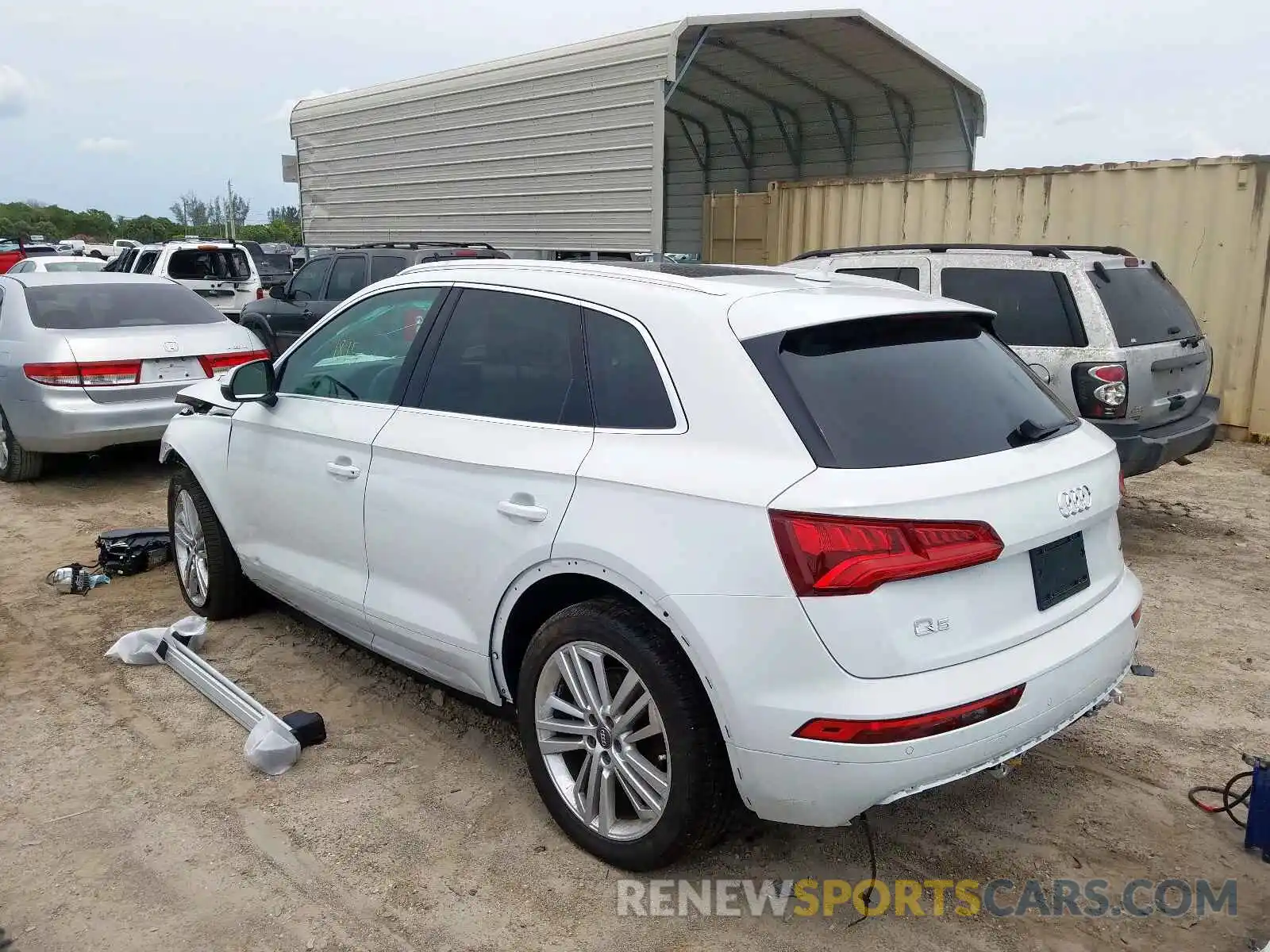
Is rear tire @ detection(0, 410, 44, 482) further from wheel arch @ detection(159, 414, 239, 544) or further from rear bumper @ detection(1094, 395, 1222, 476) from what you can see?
rear bumper @ detection(1094, 395, 1222, 476)

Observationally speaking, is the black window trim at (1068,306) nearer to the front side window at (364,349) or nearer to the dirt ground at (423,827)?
the dirt ground at (423,827)

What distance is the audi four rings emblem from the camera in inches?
109

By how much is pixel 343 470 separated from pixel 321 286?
887 centimetres

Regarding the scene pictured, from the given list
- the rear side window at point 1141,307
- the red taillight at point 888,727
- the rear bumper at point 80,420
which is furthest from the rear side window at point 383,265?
the red taillight at point 888,727

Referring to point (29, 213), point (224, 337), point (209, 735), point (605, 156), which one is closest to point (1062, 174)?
point (605, 156)

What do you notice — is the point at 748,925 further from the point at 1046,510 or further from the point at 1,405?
the point at 1,405

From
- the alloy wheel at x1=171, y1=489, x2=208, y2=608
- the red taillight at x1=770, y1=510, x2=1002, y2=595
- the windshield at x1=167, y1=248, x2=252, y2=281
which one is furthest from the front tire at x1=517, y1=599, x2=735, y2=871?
the windshield at x1=167, y1=248, x2=252, y2=281

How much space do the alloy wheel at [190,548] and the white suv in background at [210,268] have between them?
10.3m

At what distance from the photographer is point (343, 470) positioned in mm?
3721

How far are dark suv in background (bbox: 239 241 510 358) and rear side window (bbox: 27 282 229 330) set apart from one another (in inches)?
114

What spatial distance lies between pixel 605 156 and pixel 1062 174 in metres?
4.59

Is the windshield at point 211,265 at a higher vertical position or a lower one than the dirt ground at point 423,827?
higher

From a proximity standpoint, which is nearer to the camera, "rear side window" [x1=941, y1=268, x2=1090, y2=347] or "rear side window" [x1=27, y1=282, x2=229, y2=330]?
"rear side window" [x1=941, y1=268, x2=1090, y2=347]

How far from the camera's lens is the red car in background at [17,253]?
2644cm
